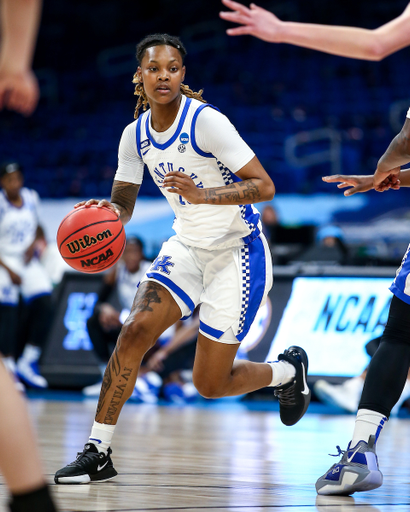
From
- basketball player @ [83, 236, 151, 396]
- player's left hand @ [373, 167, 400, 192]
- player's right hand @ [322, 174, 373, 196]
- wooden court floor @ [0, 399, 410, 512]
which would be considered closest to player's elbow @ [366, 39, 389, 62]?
player's left hand @ [373, 167, 400, 192]

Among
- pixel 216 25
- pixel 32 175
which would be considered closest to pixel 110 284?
pixel 32 175

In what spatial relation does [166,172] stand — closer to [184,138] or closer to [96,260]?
[184,138]

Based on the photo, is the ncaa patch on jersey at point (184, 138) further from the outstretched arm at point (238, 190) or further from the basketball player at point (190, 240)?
the outstretched arm at point (238, 190)

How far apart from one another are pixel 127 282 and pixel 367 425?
5.72 metres

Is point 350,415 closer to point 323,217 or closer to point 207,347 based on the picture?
point 207,347

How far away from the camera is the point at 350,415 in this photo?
7629 mm

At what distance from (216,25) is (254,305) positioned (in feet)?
58.9

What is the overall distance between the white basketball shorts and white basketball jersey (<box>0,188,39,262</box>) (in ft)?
17.9

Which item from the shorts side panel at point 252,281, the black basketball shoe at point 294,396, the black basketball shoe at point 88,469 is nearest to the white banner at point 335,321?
the black basketball shoe at point 294,396

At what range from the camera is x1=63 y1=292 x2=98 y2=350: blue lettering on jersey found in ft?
31.5

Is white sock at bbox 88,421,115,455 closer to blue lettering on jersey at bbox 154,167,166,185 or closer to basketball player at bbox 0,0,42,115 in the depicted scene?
blue lettering on jersey at bbox 154,167,166,185

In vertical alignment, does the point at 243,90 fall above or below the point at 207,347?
above

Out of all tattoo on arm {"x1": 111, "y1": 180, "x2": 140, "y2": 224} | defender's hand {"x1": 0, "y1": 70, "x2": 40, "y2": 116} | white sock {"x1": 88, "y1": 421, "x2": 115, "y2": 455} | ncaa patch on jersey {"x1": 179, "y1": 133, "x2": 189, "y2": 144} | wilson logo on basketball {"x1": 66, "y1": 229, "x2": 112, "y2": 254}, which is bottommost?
white sock {"x1": 88, "y1": 421, "x2": 115, "y2": 455}

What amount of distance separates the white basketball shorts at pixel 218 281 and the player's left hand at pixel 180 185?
635 millimetres
